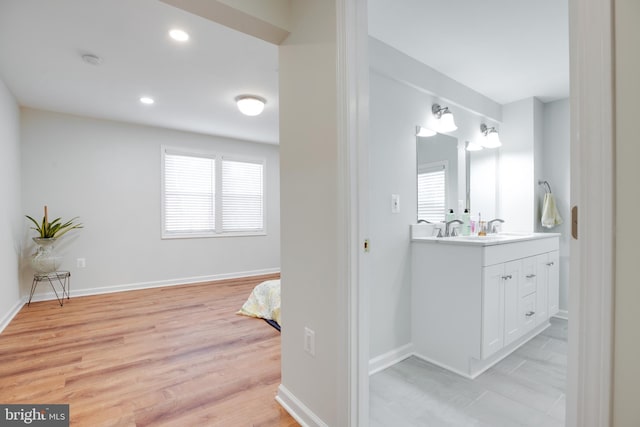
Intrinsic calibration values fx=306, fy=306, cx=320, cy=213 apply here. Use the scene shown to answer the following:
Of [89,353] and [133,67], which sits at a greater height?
[133,67]

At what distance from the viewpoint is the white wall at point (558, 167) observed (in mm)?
3453

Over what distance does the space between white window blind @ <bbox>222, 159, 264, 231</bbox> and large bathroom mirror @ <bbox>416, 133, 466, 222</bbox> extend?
3.68 m

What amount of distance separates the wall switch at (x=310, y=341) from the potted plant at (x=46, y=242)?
3785 mm

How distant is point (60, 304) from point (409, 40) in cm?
473

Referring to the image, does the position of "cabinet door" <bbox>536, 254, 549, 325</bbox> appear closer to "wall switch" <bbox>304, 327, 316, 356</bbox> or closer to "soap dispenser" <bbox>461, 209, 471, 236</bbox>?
"soap dispenser" <bbox>461, 209, 471, 236</bbox>

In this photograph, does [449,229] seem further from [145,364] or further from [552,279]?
[145,364]

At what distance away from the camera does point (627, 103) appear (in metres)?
0.65

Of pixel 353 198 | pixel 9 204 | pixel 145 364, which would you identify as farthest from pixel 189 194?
pixel 353 198

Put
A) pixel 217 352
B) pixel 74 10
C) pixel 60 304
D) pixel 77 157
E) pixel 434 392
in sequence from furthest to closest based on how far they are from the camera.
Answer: pixel 77 157 → pixel 60 304 → pixel 217 352 → pixel 74 10 → pixel 434 392

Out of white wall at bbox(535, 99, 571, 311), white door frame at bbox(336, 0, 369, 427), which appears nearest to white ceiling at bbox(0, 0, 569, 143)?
white wall at bbox(535, 99, 571, 311)

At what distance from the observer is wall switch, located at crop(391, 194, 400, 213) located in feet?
7.68

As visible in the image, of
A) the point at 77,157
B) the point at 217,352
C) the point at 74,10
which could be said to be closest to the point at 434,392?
the point at 217,352

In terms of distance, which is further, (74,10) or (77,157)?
(77,157)

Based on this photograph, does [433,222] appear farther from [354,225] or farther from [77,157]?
[77,157]
